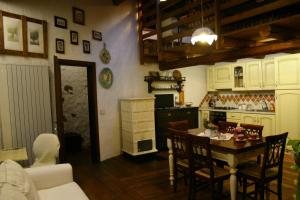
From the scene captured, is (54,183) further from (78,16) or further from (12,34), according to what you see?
(78,16)

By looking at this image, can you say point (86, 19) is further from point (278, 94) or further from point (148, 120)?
point (278, 94)

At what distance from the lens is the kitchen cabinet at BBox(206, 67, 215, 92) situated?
6.48 meters

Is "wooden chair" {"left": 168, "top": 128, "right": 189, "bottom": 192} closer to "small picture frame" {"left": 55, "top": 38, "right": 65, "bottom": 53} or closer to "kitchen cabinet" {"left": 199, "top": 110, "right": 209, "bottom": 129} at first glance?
"small picture frame" {"left": 55, "top": 38, "right": 65, "bottom": 53}

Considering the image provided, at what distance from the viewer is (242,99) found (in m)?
6.02

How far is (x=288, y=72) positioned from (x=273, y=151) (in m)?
2.54

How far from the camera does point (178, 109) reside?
5617mm

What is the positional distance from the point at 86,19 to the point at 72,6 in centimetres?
34

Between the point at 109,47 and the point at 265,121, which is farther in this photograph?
the point at 265,121

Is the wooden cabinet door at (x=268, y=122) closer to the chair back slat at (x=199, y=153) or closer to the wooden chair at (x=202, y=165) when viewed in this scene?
the wooden chair at (x=202, y=165)

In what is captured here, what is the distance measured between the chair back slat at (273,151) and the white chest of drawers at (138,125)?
2582 millimetres

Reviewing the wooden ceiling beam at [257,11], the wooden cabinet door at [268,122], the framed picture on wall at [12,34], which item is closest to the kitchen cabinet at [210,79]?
the wooden cabinet door at [268,122]

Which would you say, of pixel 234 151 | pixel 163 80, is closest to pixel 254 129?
pixel 234 151

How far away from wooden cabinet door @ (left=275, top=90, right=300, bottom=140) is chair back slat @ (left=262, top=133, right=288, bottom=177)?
2155mm

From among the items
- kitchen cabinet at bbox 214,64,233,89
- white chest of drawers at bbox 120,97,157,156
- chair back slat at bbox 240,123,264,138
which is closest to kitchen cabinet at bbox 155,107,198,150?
white chest of drawers at bbox 120,97,157,156
